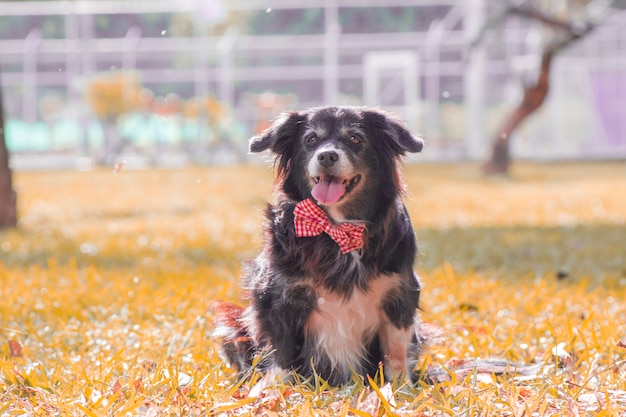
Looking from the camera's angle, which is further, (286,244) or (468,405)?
(286,244)

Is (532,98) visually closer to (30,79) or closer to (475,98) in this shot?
(475,98)

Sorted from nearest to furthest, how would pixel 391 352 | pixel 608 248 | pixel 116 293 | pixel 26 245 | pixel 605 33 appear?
pixel 391 352, pixel 116 293, pixel 608 248, pixel 26 245, pixel 605 33

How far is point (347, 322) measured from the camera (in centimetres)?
309

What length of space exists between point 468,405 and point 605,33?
22.4 metres

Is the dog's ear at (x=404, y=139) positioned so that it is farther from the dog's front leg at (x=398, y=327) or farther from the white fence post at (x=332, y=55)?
the white fence post at (x=332, y=55)

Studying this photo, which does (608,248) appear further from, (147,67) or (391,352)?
(147,67)

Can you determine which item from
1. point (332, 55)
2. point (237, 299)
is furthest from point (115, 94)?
point (237, 299)

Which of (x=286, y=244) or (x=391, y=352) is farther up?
(x=286, y=244)

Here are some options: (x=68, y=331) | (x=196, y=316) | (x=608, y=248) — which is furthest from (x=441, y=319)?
(x=608, y=248)

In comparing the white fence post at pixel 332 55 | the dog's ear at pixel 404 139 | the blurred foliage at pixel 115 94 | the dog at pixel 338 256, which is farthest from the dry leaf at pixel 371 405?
the white fence post at pixel 332 55

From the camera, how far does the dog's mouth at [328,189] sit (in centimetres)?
303

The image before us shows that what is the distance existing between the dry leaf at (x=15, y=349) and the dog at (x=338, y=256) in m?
1.20

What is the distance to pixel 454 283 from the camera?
5184mm

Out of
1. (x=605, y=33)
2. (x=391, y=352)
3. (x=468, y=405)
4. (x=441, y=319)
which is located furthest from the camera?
(x=605, y=33)
